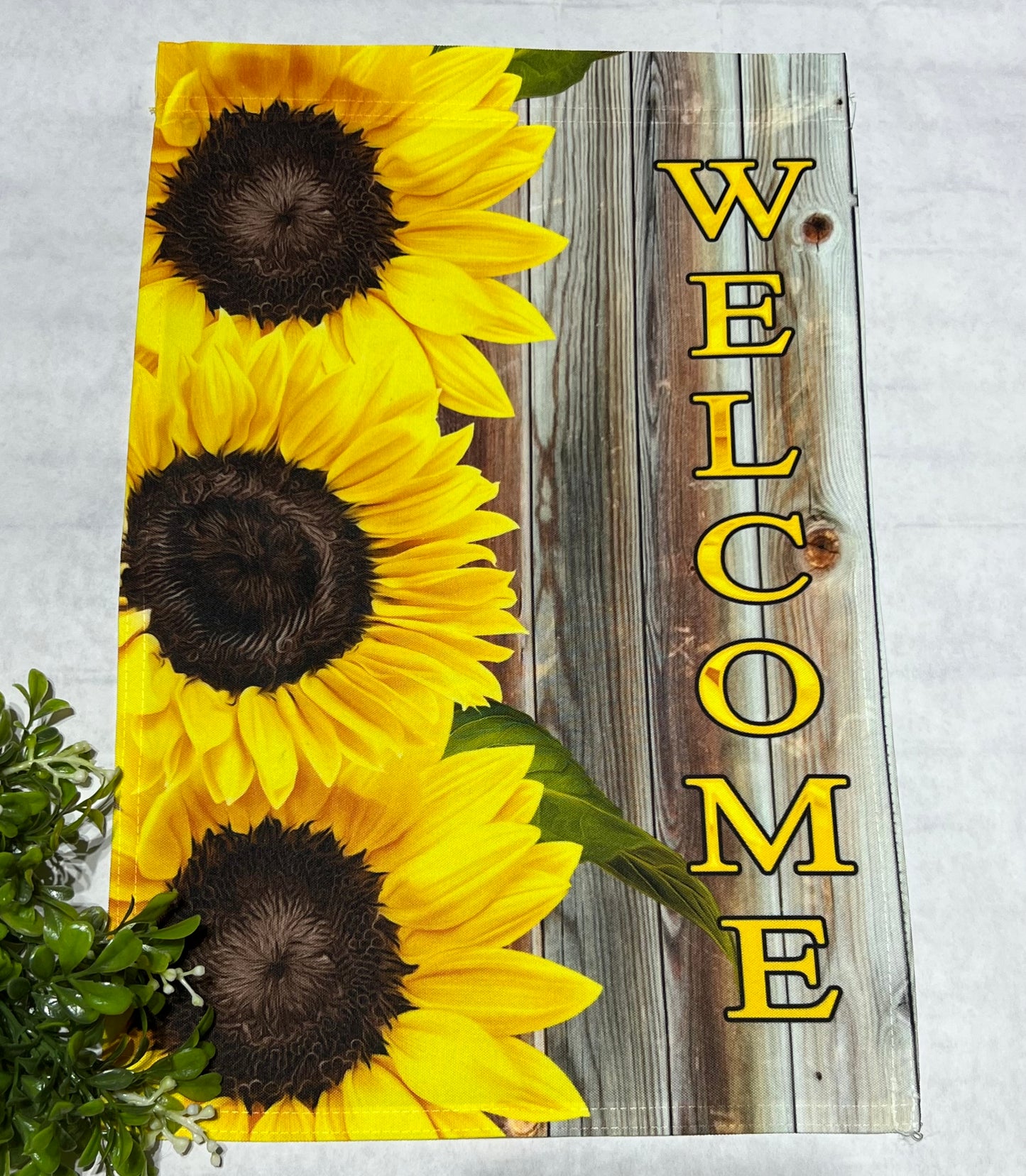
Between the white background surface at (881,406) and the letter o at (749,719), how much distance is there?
0.34 feet

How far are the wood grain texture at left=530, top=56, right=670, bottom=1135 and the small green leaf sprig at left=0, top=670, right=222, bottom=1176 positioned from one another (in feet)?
1.13

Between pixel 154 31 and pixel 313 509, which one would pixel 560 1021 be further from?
pixel 154 31

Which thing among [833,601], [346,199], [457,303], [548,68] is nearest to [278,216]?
[346,199]

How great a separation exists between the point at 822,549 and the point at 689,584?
0.14 metres

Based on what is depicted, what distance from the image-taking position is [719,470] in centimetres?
97

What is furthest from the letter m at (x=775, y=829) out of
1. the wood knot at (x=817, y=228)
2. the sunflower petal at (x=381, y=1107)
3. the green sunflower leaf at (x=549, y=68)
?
the green sunflower leaf at (x=549, y=68)

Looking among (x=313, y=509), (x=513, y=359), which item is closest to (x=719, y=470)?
(x=513, y=359)

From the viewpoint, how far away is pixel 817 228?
3.32 feet

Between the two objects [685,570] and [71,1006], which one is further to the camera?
[685,570]

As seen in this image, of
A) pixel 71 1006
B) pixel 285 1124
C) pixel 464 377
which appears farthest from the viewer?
pixel 464 377

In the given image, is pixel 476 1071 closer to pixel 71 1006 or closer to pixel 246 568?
pixel 71 1006

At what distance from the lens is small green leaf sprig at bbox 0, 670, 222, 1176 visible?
0.71m

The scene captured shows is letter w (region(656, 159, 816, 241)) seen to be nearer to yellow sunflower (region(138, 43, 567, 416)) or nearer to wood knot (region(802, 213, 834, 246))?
wood knot (region(802, 213, 834, 246))

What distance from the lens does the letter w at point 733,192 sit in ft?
3.32
